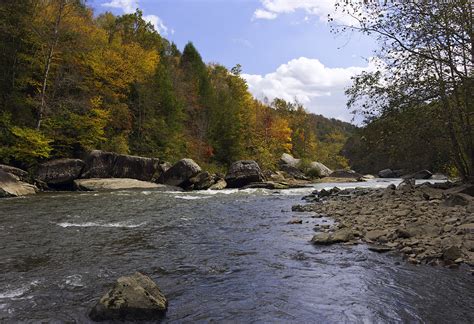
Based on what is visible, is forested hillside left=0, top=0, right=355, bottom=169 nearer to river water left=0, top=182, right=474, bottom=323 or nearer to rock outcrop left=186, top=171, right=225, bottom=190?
rock outcrop left=186, top=171, right=225, bottom=190

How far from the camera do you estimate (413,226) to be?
30.6 ft

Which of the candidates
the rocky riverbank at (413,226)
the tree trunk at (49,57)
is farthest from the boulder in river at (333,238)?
the tree trunk at (49,57)

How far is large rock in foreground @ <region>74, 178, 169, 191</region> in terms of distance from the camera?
22547 millimetres

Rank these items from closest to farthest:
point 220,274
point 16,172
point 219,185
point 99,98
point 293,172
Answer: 1. point 220,274
2. point 16,172
3. point 219,185
4. point 99,98
5. point 293,172

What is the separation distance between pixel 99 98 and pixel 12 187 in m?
11.9

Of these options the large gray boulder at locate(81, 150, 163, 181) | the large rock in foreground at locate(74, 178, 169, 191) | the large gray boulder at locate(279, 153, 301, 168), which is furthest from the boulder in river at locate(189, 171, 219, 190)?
the large gray boulder at locate(279, 153, 301, 168)

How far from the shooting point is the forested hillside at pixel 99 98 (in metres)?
24.5

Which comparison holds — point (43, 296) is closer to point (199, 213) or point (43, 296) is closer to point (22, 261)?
point (22, 261)

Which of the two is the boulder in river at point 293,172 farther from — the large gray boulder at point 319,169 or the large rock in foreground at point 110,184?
the large rock in foreground at point 110,184

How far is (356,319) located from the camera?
5.05 m

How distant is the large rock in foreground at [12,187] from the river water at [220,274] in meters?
6.65

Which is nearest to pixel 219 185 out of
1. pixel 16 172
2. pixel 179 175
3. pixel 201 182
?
pixel 201 182

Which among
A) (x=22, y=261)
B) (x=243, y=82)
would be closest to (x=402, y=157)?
(x=22, y=261)

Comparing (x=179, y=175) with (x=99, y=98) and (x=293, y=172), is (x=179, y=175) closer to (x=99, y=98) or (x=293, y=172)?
(x=99, y=98)
